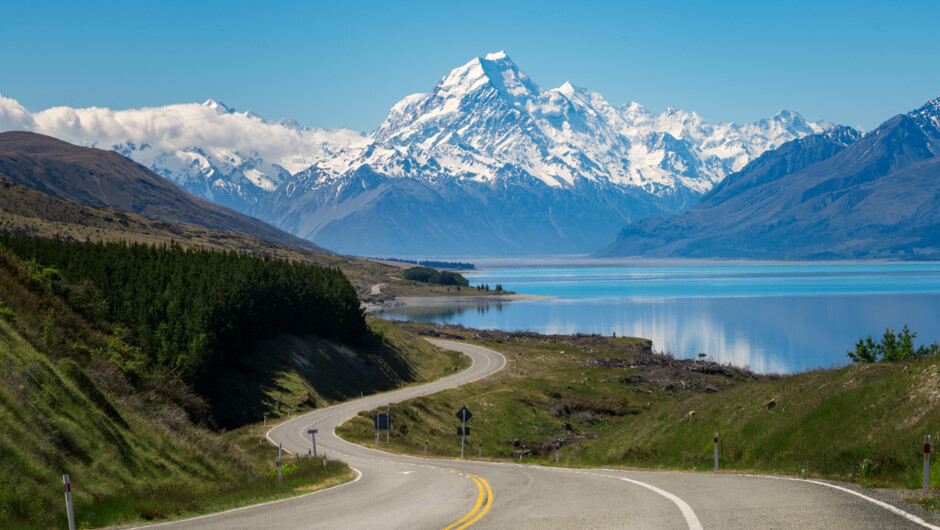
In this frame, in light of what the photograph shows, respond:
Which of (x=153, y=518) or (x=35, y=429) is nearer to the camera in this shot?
(x=153, y=518)

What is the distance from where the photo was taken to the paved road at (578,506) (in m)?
15.0

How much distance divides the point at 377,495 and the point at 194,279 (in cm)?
5781

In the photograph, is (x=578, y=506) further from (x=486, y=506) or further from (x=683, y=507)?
Answer: (x=486, y=506)

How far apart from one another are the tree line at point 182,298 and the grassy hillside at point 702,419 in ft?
52.0

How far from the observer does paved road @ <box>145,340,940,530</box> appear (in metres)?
15.0

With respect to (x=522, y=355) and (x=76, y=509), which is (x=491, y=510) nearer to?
(x=76, y=509)

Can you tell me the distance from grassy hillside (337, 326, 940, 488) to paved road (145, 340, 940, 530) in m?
3.28

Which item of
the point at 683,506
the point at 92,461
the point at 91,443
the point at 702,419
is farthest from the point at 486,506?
the point at 702,419

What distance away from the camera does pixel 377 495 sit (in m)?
22.9

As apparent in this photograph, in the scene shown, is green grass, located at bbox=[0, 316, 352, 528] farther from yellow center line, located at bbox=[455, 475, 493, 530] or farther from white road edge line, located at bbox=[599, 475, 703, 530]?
white road edge line, located at bbox=[599, 475, 703, 530]

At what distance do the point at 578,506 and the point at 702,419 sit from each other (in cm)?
2131

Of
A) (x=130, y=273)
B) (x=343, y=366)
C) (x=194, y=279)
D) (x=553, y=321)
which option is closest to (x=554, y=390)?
(x=343, y=366)

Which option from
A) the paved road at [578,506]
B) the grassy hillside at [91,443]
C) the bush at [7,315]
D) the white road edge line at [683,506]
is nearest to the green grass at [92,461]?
the grassy hillside at [91,443]

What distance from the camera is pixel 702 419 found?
3712 centimetres
